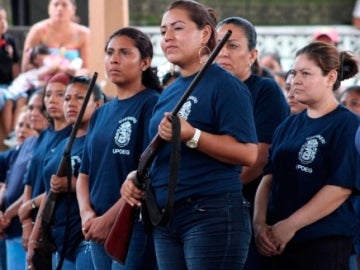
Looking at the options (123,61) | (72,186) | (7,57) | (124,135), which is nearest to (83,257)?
(72,186)

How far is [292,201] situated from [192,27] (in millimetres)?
1028

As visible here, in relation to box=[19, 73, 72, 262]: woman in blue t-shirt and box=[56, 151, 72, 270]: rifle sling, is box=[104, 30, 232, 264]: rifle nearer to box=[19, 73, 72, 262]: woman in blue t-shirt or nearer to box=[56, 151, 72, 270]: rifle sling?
box=[56, 151, 72, 270]: rifle sling

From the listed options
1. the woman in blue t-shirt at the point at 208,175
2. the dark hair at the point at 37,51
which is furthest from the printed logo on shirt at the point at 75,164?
the dark hair at the point at 37,51

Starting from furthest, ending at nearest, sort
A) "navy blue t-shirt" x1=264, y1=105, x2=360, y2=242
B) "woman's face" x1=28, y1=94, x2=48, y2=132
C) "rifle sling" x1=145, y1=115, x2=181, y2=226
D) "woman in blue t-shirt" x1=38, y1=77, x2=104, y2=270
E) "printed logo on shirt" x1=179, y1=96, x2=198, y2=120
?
1. "woman's face" x1=28, y1=94, x2=48, y2=132
2. "woman in blue t-shirt" x1=38, y1=77, x2=104, y2=270
3. "navy blue t-shirt" x1=264, y1=105, x2=360, y2=242
4. "printed logo on shirt" x1=179, y1=96, x2=198, y2=120
5. "rifle sling" x1=145, y1=115, x2=181, y2=226

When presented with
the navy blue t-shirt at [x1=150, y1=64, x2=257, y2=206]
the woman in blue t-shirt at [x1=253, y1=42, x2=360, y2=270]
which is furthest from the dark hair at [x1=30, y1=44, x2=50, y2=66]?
the navy blue t-shirt at [x1=150, y1=64, x2=257, y2=206]

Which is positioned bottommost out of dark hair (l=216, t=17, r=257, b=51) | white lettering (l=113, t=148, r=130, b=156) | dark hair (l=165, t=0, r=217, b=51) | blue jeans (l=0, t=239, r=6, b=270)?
blue jeans (l=0, t=239, r=6, b=270)

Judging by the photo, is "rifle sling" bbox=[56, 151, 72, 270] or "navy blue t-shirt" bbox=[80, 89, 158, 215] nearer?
"navy blue t-shirt" bbox=[80, 89, 158, 215]

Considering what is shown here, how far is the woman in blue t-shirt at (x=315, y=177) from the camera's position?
16.8ft

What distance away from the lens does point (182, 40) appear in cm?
484

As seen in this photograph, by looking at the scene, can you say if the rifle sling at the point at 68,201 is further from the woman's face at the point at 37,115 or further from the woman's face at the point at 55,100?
the woman's face at the point at 37,115

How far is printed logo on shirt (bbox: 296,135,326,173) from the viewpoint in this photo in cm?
515

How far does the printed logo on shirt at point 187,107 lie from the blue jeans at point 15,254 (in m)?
3.01

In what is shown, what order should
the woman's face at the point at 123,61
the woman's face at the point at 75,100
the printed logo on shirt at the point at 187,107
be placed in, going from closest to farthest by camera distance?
the printed logo on shirt at the point at 187,107, the woman's face at the point at 123,61, the woman's face at the point at 75,100

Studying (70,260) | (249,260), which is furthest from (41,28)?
(249,260)
